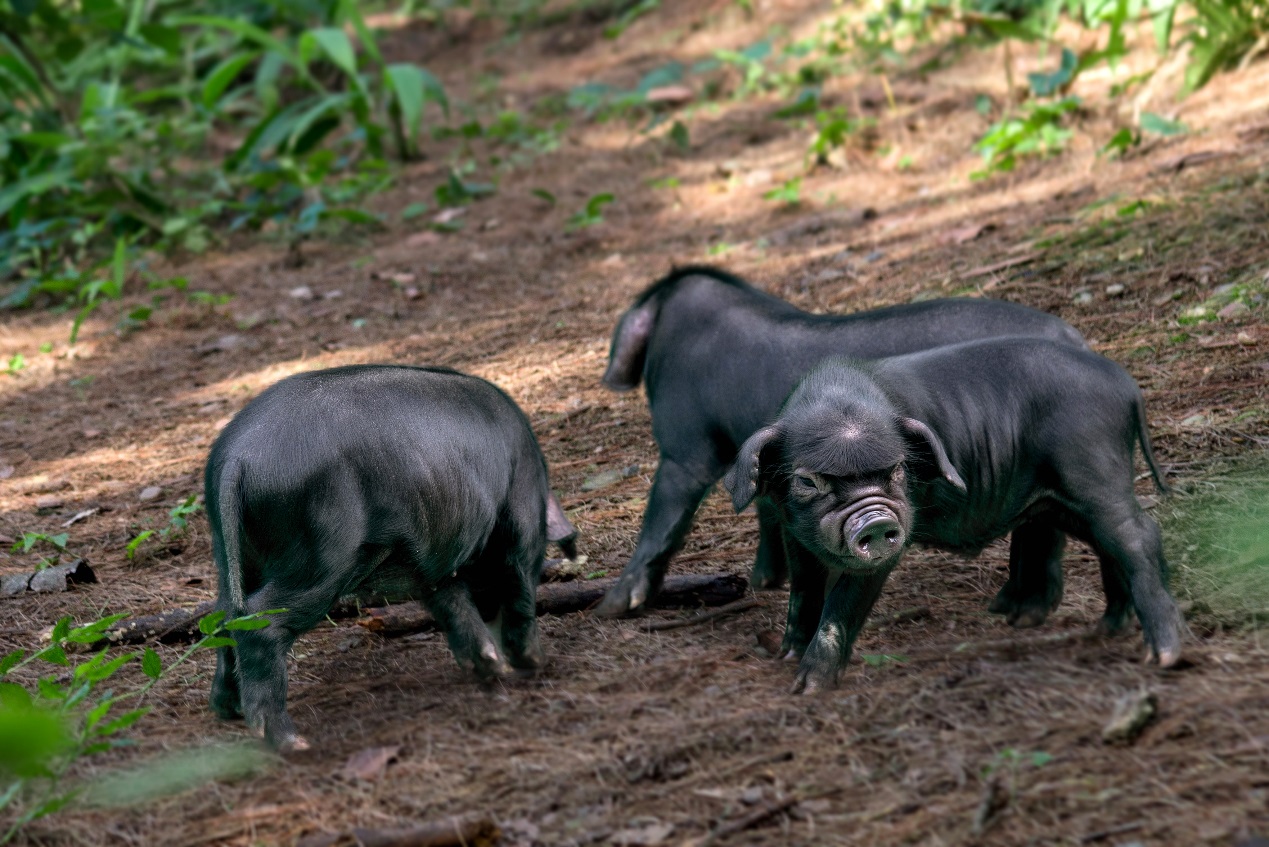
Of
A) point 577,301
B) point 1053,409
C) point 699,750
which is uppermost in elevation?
point 1053,409

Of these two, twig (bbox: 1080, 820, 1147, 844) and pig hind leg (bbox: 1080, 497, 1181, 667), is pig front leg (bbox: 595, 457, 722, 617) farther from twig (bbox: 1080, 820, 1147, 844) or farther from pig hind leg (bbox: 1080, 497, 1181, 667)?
twig (bbox: 1080, 820, 1147, 844)

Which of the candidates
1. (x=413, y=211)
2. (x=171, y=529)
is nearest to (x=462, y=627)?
(x=171, y=529)

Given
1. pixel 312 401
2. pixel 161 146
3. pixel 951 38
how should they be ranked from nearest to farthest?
1. pixel 312 401
2. pixel 951 38
3. pixel 161 146

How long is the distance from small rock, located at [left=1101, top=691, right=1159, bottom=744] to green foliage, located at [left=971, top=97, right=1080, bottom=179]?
6.27m

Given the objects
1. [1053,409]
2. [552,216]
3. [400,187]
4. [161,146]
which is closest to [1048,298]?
[1053,409]

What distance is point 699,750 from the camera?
121 inches

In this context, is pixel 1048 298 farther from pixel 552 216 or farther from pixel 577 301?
pixel 552 216

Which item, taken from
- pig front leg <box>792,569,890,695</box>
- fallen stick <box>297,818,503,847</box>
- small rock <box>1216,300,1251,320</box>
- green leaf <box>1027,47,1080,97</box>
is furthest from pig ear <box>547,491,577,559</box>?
green leaf <box>1027,47,1080,97</box>

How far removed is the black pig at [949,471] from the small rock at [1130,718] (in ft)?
1.42

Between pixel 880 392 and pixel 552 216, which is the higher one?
pixel 880 392

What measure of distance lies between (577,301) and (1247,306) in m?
4.05

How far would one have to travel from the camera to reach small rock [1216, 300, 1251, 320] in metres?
5.45

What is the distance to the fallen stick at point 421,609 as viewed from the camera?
13.7ft

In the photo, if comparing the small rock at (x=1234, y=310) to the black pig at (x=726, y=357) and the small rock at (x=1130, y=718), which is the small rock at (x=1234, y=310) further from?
the small rock at (x=1130, y=718)
